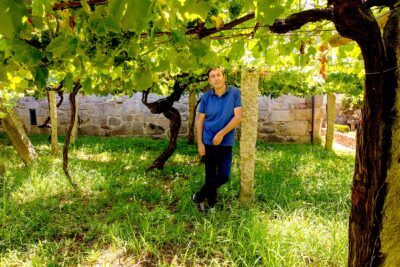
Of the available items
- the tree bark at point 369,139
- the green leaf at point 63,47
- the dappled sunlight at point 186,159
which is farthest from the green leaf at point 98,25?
the dappled sunlight at point 186,159

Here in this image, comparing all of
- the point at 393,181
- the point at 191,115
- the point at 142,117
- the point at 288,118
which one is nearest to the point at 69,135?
the point at 393,181

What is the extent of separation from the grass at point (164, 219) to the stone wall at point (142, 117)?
3.74m

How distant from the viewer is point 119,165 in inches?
230

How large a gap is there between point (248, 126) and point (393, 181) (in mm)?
2319

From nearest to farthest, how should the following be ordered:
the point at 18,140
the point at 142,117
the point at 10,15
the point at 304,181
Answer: the point at 10,15 → the point at 304,181 → the point at 18,140 → the point at 142,117

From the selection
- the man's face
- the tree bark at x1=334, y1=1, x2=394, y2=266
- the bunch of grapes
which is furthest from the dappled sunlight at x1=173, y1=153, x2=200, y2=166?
the tree bark at x1=334, y1=1, x2=394, y2=266

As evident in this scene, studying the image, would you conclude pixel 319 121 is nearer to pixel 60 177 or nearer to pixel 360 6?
pixel 60 177

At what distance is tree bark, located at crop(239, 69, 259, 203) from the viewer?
3.53 m

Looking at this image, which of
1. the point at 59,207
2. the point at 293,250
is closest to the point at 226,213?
the point at 293,250

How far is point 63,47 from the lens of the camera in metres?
1.26

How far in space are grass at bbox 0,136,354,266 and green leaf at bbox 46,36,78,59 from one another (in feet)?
5.71

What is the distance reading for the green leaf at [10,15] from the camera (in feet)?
2.81

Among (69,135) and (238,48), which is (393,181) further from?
(69,135)

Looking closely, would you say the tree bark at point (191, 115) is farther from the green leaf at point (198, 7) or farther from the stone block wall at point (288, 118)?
the green leaf at point (198, 7)
